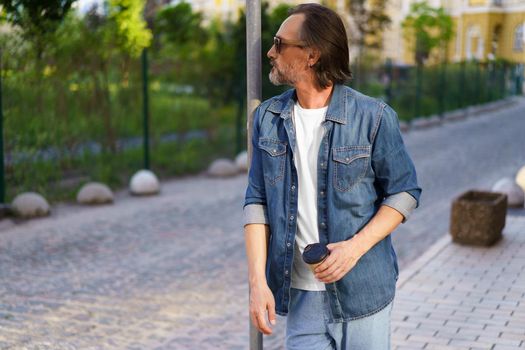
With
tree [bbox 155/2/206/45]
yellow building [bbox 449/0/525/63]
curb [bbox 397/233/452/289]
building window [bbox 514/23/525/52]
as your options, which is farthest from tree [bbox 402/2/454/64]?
curb [bbox 397/233/452/289]

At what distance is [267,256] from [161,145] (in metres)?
12.2

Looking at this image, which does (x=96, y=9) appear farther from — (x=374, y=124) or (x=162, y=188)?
(x=374, y=124)

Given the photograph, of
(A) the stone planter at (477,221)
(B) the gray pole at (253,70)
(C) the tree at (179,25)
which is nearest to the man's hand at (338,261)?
(B) the gray pole at (253,70)

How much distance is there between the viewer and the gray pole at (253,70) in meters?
3.02

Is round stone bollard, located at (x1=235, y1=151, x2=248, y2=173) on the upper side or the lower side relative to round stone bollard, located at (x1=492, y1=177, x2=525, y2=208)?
lower

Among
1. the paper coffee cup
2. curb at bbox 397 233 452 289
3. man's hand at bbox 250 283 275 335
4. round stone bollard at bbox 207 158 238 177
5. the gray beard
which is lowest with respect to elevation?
round stone bollard at bbox 207 158 238 177

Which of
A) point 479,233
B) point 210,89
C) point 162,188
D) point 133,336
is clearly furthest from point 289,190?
point 210,89

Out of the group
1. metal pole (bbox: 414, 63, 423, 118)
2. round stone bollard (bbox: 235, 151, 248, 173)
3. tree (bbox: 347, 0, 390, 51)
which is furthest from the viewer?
tree (bbox: 347, 0, 390, 51)

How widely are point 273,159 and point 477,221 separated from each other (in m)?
5.90

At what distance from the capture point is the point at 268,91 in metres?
16.7

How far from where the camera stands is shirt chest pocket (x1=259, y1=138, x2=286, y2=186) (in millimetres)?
2912

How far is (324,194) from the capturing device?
286 centimetres

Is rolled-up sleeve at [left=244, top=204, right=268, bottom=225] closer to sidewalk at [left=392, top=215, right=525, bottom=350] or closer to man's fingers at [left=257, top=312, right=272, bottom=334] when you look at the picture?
man's fingers at [left=257, top=312, right=272, bottom=334]

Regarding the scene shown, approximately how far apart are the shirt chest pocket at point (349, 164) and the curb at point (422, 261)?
13.9ft
